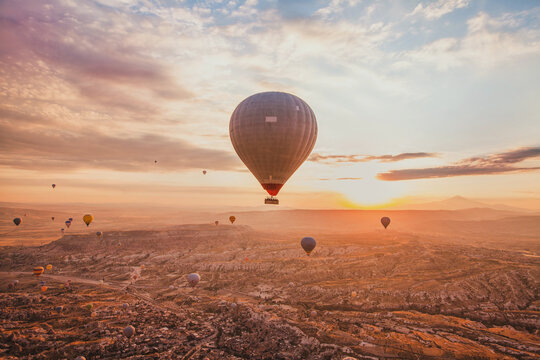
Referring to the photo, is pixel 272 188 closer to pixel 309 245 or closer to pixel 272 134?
pixel 272 134

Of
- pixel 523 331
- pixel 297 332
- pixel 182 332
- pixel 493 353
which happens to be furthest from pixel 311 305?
pixel 523 331

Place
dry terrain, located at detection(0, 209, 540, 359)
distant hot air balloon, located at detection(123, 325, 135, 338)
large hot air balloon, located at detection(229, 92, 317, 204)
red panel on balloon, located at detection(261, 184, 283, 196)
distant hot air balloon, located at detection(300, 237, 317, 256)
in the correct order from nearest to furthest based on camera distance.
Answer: dry terrain, located at detection(0, 209, 540, 359)
distant hot air balloon, located at detection(123, 325, 135, 338)
large hot air balloon, located at detection(229, 92, 317, 204)
red panel on balloon, located at detection(261, 184, 283, 196)
distant hot air balloon, located at detection(300, 237, 317, 256)

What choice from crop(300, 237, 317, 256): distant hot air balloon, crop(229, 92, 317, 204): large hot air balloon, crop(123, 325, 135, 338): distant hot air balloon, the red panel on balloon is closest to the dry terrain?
crop(123, 325, 135, 338): distant hot air balloon

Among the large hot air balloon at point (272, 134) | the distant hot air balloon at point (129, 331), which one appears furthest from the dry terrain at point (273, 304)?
the large hot air balloon at point (272, 134)

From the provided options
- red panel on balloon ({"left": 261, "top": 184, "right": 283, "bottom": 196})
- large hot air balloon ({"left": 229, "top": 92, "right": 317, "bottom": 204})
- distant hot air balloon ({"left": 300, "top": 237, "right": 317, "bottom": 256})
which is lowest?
distant hot air balloon ({"left": 300, "top": 237, "right": 317, "bottom": 256})

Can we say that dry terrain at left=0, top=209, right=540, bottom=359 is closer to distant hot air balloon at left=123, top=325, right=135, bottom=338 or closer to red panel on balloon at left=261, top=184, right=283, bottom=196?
distant hot air balloon at left=123, top=325, right=135, bottom=338

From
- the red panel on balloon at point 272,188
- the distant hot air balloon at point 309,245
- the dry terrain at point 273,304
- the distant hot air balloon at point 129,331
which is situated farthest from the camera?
the distant hot air balloon at point 309,245

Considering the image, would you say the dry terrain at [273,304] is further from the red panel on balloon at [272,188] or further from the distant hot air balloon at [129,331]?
the red panel on balloon at [272,188]

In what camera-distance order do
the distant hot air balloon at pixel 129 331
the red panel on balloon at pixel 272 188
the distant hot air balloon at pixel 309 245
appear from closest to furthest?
Answer: the distant hot air balloon at pixel 129 331 → the red panel on balloon at pixel 272 188 → the distant hot air balloon at pixel 309 245
